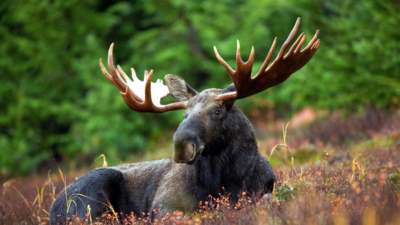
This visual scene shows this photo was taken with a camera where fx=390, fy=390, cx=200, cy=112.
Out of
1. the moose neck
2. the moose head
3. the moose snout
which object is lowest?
the moose neck

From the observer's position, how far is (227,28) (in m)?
14.8

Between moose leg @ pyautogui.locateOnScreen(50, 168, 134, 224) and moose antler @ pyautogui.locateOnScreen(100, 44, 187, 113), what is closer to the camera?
moose antler @ pyautogui.locateOnScreen(100, 44, 187, 113)

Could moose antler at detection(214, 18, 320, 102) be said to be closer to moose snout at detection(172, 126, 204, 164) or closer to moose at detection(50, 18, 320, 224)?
moose at detection(50, 18, 320, 224)

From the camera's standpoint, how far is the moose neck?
4.10 meters

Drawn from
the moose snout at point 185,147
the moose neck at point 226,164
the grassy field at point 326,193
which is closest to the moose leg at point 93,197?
the grassy field at point 326,193

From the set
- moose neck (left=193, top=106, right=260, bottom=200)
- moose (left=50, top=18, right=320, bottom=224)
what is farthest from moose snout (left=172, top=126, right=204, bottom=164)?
moose neck (left=193, top=106, right=260, bottom=200)

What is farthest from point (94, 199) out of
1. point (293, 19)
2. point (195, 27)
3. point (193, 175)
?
point (293, 19)

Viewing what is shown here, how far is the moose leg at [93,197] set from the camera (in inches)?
186

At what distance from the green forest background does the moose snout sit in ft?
24.4

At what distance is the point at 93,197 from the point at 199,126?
6.02 ft

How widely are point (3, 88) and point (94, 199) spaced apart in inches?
547

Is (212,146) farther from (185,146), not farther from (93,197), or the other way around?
(93,197)

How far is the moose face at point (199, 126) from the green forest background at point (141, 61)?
6869 mm

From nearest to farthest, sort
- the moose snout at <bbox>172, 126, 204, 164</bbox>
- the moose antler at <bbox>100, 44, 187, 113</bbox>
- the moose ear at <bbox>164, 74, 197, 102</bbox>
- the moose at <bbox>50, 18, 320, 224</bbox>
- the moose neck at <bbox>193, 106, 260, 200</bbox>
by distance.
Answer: the moose snout at <bbox>172, 126, 204, 164</bbox>
the moose at <bbox>50, 18, 320, 224</bbox>
the moose neck at <bbox>193, 106, 260, 200</bbox>
the moose antler at <bbox>100, 44, 187, 113</bbox>
the moose ear at <bbox>164, 74, 197, 102</bbox>
